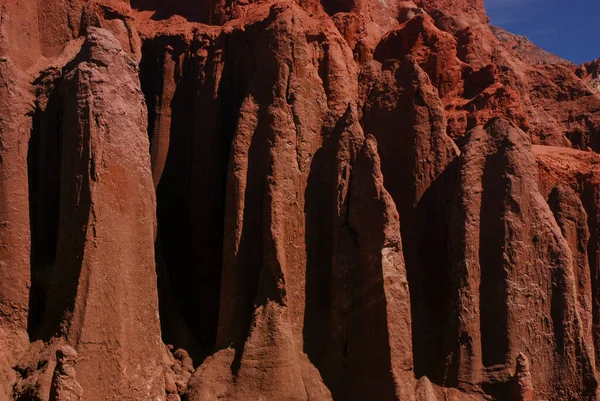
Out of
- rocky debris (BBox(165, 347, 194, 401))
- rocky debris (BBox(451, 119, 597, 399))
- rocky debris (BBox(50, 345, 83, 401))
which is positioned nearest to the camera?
rocky debris (BBox(50, 345, 83, 401))

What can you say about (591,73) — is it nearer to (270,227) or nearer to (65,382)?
(270,227)

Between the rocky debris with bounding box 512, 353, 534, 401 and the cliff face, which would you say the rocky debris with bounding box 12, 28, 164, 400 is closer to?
the cliff face

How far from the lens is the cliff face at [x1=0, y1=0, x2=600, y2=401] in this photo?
59.7 feet

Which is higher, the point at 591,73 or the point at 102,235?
the point at 591,73

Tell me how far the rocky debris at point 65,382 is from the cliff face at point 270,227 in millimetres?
46

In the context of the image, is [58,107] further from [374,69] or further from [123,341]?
[374,69]

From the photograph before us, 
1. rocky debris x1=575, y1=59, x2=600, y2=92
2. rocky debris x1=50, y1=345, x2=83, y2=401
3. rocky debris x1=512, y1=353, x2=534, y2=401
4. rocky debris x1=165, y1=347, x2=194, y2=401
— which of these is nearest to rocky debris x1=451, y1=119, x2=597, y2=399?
rocky debris x1=512, y1=353, x2=534, y2=401

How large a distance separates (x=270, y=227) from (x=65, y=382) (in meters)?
4.88

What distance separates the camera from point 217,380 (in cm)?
1845

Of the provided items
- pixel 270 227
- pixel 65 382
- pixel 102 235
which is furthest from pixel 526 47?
pixel 65 382

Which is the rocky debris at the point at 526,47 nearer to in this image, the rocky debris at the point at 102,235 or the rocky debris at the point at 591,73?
the rocky debris at the point at 591,73

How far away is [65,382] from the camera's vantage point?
16.2 metres

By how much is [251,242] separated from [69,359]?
4.51m

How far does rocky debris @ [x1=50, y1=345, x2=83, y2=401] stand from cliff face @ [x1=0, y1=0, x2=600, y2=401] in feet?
0.15
